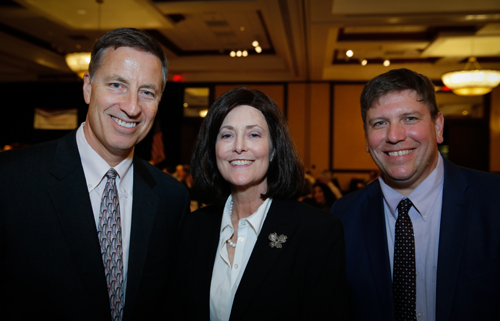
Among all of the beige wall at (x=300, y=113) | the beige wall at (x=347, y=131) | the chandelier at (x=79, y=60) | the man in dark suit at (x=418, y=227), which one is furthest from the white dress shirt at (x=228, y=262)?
the beige wall at (x=347, y=131)

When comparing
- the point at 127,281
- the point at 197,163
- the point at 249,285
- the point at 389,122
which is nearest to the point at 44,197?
the point at 127,281

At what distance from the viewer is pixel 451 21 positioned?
5.97 meters

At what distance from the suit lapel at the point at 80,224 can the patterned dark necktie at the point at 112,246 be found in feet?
0.21

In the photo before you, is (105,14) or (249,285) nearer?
(249,285)

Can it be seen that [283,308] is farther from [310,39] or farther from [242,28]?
[242,28]

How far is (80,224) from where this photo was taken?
1391 millimetres

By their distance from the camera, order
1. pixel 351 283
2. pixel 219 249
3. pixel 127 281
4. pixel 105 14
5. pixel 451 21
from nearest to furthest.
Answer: pixel 127 281
pixel 219 249
pixel 351 283
pixel 451 21
pixel 105 14

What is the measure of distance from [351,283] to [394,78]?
1.03 m

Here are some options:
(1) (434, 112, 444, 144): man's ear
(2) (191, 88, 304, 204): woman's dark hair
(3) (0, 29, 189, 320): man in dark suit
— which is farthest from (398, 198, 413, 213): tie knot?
(3) (0, 29, 189, 320): man in dark suit

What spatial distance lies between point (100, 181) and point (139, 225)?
26 cm

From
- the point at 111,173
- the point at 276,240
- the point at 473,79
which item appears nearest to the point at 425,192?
the point at 276,240

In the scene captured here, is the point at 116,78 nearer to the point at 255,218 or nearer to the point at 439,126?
the point at 255,218

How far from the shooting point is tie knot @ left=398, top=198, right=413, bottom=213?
1.72 meters

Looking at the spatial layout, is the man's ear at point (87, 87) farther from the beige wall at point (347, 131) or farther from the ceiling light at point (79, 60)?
the beige wall at point (347, 131)
